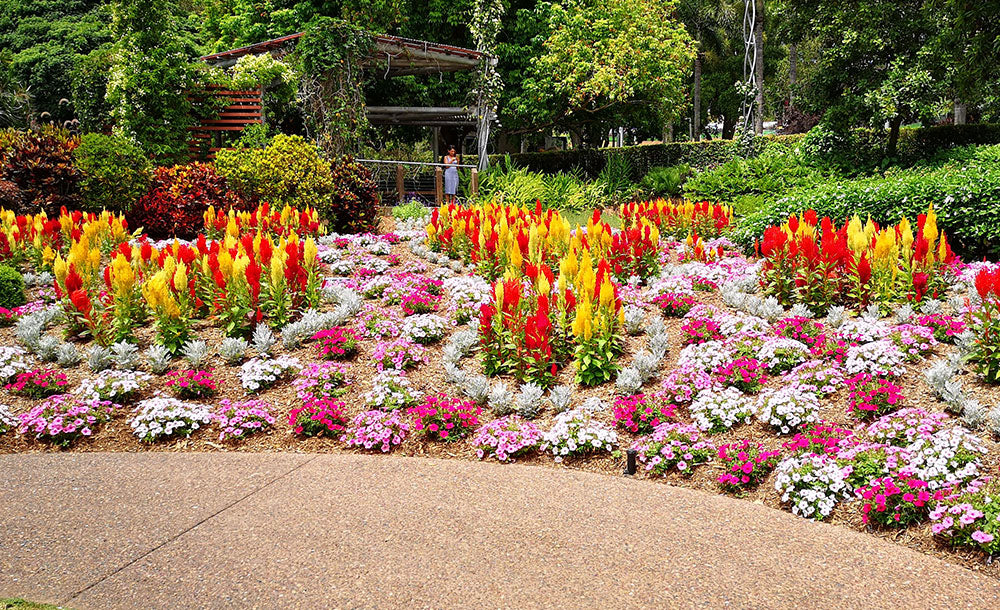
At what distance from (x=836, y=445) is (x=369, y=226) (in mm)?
8750

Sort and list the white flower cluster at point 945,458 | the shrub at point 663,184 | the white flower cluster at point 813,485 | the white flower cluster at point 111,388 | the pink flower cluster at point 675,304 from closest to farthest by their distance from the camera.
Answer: the white flower cluster at point 945,458, the white flower cluster at point 813,485, the white flower cluster at point 111,388, the pink flower cluster at point 675,304, the shrub at point 663,184

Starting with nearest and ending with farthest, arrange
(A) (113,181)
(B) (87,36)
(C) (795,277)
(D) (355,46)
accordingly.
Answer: (C) (795,277), (A) (113,181), (D) (355,46), (B) (87,36)

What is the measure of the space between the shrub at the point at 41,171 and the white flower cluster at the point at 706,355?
902cm

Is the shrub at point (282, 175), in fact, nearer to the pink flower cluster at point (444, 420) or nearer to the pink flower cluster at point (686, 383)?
the pink flower cluster at point (444, 420)


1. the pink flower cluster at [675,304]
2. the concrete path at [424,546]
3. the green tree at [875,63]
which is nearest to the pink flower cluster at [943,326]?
the pink flower cluster at [675,304]

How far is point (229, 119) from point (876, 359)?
16.1m

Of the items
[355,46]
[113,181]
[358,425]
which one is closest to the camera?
[358,425]

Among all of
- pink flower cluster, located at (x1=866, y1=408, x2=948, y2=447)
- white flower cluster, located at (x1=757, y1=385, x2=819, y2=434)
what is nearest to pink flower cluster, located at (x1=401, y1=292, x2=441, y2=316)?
white flower cluster, located at (x1=757, y1=385, x2=819, y2=434)

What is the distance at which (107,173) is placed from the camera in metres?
10.1

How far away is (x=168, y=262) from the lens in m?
6.15

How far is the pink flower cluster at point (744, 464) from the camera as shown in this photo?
3.77 m

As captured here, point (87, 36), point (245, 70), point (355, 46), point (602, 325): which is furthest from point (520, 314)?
point (87, 36)

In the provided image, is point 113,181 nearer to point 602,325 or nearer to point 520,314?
point 520,314

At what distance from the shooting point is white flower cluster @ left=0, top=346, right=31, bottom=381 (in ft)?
17.3
